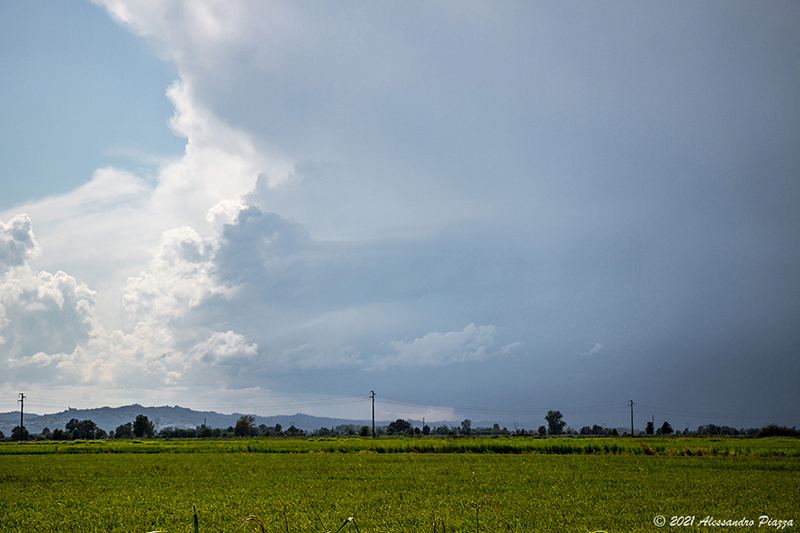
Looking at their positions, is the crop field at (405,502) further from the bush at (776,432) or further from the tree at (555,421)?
the tree at (555,421)

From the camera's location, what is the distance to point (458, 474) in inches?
669

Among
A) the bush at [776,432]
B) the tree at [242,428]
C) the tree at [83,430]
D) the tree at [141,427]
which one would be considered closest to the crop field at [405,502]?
the bush at [776,432]

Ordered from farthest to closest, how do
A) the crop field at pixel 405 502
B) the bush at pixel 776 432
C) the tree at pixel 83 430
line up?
the tree at pixel 83 430 < the bush at pixel 776 432 < the crop field at pixel 405 502

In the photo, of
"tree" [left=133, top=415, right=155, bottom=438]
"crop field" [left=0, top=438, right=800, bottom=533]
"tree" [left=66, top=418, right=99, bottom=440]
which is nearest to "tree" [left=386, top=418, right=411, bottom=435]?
"tree" [left=133, top=415, right=155, bottom=438]

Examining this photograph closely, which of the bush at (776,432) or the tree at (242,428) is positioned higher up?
the bush at (776,432)

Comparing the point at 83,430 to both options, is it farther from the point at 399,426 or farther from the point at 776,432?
the point at 776,432

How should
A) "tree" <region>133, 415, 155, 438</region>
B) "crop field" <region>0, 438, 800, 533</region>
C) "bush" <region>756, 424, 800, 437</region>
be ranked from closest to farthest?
"crop field" <region>0, 438, 800, 533</region> → "bush" <region>756, 424, 800, 437</region> → "tree" <region>133, 415, 155, 438</region>

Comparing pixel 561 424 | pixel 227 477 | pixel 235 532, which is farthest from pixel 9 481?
pixel 561 424

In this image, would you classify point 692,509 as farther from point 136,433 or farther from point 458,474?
point 136,433

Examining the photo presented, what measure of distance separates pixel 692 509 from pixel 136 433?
608 ft

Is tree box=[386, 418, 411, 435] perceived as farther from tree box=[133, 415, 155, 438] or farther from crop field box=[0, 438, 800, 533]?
crop field box=[0, 438, 800, 533]

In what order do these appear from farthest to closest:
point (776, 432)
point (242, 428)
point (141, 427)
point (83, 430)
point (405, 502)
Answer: point (83, 430) → point (141, 427) → point (242, 428) → point (776, 432) → point (405, 502)

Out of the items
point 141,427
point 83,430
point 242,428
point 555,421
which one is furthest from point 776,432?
point 83,430

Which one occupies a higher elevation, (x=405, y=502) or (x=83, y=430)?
(x=405, y=502)
